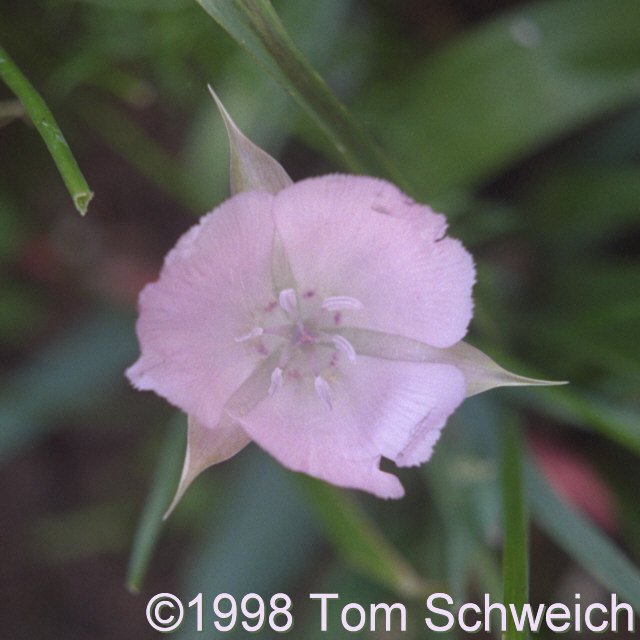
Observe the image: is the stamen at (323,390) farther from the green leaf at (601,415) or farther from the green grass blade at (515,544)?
the green leaf at (601,415)

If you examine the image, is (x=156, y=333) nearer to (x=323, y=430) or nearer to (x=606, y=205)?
(x=323, y=430)

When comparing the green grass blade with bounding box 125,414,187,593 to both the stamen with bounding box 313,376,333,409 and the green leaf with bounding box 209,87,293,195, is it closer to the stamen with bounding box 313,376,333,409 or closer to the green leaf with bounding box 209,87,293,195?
the stamen with bounding box 313,376,333,409

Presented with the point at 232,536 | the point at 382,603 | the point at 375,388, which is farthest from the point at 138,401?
the point at 375,388

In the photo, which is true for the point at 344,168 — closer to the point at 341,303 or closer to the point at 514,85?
the point at 514,85

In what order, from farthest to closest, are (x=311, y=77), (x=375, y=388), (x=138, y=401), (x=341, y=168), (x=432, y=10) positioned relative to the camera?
(x=138, y=401)
(x=432, y=10)
(x=341, y=168)
(x=375, y=388)
(x=311, y=77)

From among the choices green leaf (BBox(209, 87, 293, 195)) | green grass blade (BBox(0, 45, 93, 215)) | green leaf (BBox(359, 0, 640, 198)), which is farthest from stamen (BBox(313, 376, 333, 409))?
green leaf (BBox(359, 0, 640, 198))

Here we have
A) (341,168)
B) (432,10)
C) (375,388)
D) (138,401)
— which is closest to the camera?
(375,388)

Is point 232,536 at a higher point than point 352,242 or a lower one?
lower
